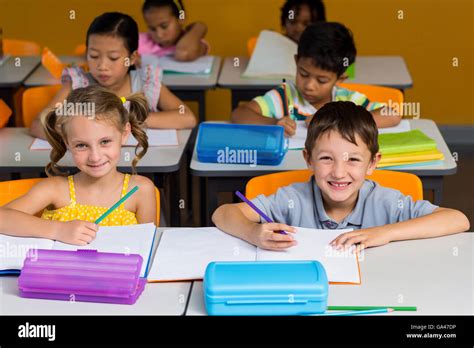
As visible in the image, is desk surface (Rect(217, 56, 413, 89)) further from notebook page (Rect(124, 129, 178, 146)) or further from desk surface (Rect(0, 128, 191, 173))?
desk surface (Rect(0, 128, 191, 173))

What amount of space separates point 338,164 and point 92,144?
2.33ft

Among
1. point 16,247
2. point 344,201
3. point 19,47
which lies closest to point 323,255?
point 344,201

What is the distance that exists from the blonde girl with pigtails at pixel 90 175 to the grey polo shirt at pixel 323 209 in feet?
1.33

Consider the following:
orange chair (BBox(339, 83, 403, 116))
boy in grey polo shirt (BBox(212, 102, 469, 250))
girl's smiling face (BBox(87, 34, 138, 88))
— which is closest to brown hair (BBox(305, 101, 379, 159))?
boy in grey polo shirt (BBox(212, 102, 469, 250))

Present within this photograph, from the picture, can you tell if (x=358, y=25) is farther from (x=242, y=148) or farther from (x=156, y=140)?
(x=242, y=148)

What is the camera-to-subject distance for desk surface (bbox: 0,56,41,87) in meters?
4.08

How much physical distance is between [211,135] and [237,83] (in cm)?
116

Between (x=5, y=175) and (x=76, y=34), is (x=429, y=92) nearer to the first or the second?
(x=76, y=34)

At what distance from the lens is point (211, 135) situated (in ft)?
9.66

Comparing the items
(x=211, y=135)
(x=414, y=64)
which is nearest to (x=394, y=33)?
(x=414, y=64)

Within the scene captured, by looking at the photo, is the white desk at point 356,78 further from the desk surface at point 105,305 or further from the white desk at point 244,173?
the desk surface at point 105,305

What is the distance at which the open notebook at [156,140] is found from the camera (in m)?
3.12

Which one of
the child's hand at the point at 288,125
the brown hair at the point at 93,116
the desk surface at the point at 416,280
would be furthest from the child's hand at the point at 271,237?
the child's hand at the point at 288,125
